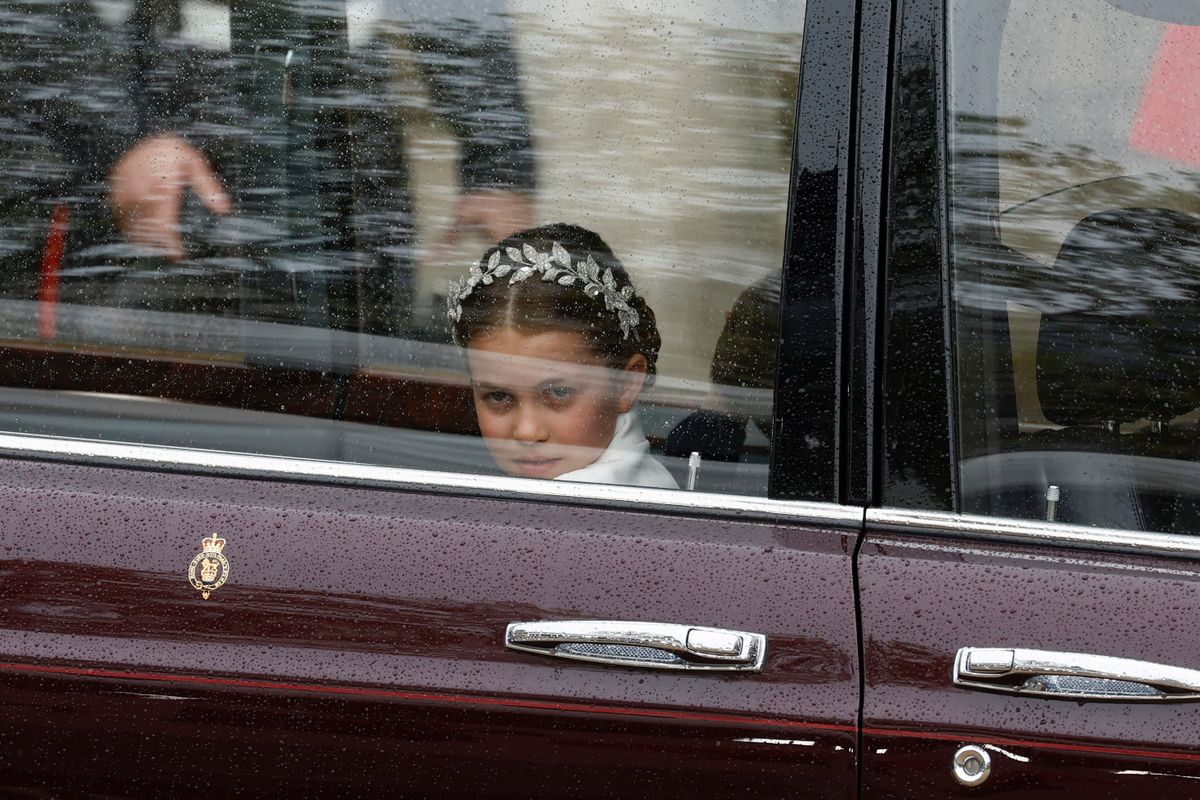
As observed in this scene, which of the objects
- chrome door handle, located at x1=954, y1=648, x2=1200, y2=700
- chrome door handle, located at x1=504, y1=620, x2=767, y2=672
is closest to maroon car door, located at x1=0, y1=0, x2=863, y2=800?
chrome door handle, located at x1=504, y1=620, x2=767, y2=672

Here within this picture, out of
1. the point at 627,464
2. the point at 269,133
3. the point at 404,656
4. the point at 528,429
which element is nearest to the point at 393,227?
the point at 269,133

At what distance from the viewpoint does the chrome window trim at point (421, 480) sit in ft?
5.14

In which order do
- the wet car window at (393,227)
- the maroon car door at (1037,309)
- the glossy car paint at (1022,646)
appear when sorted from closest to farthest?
the glossy car paint at (1022,646) < the maroon car door at (1037,309) < the wet car window at (393,227)

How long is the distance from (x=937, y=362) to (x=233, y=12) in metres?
0.99

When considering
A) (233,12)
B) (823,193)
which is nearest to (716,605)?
(823,193)

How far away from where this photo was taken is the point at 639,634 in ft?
4.83

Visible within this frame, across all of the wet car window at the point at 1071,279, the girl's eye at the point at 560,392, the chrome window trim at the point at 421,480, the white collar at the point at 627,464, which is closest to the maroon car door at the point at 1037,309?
the wet car window at the point at 1071,279

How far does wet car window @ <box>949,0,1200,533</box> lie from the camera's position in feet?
5.12

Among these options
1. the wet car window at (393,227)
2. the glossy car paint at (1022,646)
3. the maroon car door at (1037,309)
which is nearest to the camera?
the glossy car paint at (1022,646)

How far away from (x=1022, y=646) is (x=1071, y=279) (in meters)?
0.44

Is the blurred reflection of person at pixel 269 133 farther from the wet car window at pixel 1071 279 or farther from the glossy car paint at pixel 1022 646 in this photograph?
the glossy car paint at pixel 1022 646

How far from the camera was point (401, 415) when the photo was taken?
66.0 inches

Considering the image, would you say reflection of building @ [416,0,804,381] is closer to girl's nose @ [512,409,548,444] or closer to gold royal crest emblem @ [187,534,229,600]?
girl's nose @ [512,409,548,444]

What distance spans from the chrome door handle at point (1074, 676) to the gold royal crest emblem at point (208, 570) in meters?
0.84
